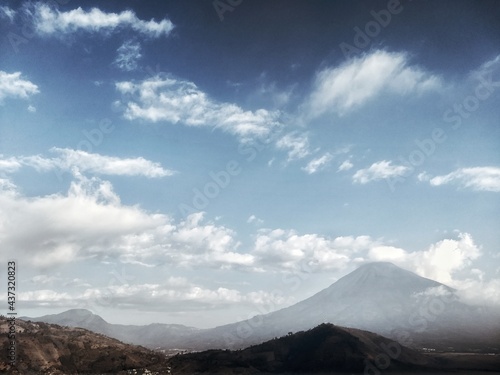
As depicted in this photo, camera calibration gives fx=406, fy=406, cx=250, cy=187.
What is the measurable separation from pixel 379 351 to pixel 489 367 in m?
47.3

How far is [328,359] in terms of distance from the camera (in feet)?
575

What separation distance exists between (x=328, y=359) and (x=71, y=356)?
107658 millimetres

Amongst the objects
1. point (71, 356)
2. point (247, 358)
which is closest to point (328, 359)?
point (247, 358)

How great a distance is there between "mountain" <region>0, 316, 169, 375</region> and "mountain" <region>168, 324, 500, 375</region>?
1499 centimetres

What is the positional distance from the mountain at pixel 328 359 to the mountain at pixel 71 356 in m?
15.0

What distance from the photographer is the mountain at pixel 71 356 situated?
149000 millimetres

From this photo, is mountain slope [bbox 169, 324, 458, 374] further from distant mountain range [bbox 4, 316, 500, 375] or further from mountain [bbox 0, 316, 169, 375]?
mountain [bbox 0, 316, 169, 375]

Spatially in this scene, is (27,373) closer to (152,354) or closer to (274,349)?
(152,354)

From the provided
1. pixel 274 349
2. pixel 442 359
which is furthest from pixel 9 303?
pixel 442 359

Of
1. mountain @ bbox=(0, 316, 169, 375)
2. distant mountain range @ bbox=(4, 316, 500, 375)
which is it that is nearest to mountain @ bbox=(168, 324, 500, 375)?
distant mountain range @ bbox=(4, 316, 500, 375)

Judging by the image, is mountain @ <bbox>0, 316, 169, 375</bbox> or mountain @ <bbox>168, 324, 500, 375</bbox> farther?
mountain @ <bbox>168, 324, 500, 375</bbox>

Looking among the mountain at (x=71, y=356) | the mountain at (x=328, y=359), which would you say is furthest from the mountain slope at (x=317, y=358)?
the mountain at (x=71, y=356)

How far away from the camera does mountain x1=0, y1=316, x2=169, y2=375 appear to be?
149 metres

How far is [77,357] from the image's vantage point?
16750 centimetres
